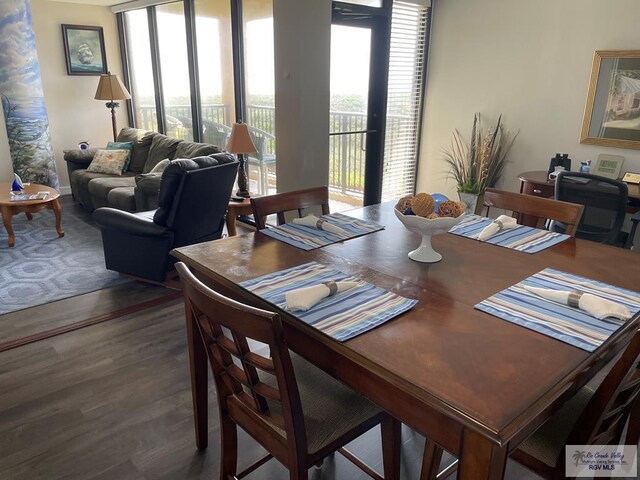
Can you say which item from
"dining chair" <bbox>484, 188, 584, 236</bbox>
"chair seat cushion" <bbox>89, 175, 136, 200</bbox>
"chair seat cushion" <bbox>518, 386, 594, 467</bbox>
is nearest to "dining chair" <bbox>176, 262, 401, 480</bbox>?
"chair seat cushion" <bbox>518, 386, 594, 467</bbox>

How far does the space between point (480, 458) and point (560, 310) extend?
0.56 meters

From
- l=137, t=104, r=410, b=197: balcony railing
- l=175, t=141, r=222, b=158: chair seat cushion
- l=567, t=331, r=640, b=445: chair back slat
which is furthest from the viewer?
l=175, t=141, r=222, b=158: chair seat cushion

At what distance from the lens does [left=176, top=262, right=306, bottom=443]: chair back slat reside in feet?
3.59

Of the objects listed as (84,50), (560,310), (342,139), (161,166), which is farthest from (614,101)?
(84,50)

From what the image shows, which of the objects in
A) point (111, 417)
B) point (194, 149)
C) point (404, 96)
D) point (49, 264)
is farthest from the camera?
point (194, 149)

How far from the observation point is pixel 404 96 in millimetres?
4574

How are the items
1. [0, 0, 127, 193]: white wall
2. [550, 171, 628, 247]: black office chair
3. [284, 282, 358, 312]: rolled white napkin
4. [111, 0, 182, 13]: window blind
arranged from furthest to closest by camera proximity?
[0, 0, 127, 193]: white wall → [111, 0, 182, 13]: window blind → [550, 171, 628, 247]: black office chair → [284, 282, 358, 312]: rolled white napkin

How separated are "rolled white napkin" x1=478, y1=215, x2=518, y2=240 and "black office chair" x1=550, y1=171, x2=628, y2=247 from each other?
3.60ft

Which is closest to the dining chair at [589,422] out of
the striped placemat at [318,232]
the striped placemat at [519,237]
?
the striped placemat at [519,237]

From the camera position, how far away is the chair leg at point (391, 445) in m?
1.57

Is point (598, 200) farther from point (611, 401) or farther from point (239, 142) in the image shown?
point (239, 142)

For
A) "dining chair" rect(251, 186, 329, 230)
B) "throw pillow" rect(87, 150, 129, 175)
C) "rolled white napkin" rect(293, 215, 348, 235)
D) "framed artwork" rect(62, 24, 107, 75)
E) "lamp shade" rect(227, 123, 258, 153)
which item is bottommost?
"throw pillow" rect(87, 150, 129, 175)

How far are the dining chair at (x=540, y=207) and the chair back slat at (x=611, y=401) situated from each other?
94 centimetres

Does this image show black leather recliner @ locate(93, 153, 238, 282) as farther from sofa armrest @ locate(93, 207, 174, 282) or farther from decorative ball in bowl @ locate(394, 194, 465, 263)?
decorative ball in bowl @ locate(394, 194, 465, 263)
